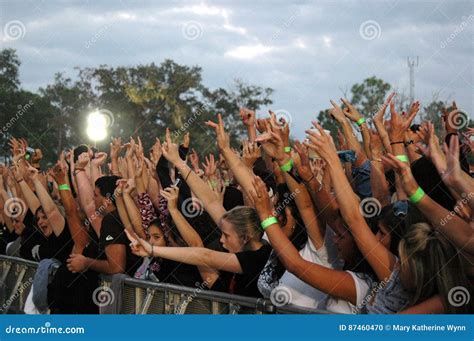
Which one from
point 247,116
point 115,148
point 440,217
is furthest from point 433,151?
point 115,148

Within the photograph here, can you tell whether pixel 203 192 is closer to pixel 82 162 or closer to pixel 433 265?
pixel 82 162

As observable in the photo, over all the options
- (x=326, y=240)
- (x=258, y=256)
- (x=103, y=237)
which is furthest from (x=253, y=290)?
(x=103, y=237)

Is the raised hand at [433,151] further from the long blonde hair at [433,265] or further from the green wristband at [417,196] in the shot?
the long blonde hair at [433,265]

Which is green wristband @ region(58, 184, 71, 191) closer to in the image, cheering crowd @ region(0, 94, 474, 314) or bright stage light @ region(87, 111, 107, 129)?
cheering crowd @ region(0, 94, 474, 314)

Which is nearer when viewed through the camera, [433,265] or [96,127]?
[433,265]

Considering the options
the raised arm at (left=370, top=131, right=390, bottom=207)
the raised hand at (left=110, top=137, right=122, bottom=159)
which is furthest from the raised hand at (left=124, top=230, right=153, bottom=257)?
the raised hand at (left=110, top=137, right=122, bottom=159)

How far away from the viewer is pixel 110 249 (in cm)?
660

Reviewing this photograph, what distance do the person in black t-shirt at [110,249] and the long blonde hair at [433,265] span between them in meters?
3.36

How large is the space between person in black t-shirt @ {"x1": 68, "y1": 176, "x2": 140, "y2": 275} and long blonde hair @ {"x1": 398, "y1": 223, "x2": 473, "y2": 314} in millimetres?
3364

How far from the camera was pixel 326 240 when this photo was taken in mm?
4852

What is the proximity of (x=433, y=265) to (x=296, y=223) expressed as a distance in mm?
1638

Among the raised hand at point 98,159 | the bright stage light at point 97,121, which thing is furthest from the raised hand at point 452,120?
the bright stage light at point 97,121

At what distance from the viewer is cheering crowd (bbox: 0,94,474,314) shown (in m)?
3.85
